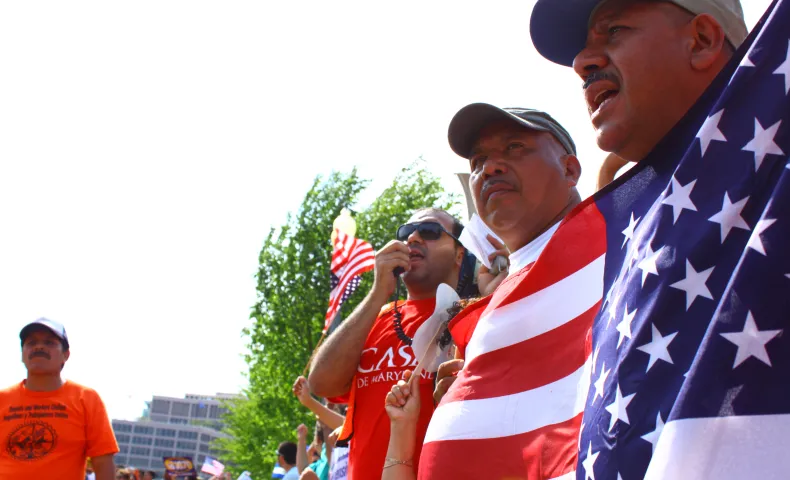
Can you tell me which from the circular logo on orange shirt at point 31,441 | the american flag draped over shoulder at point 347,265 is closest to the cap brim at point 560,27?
the circular logo on orange shirt at point 31,441

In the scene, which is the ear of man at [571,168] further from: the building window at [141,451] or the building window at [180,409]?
the building window at [180,409]

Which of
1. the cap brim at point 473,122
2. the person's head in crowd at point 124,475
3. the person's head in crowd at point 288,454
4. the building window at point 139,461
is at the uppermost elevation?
the cap brim at point 473,122

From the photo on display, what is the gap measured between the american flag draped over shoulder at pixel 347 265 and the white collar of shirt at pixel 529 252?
5.23m

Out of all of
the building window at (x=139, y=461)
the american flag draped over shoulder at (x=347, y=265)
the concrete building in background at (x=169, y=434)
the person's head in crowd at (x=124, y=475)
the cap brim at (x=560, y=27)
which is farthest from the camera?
the building window at (x=139, y=461)

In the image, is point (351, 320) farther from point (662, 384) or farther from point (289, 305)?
point (289, 305)

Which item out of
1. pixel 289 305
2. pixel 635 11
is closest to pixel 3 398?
pixel 635 11

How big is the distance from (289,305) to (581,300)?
22408 mm

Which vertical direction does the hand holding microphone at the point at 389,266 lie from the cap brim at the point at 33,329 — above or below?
above

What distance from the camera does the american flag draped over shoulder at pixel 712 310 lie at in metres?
0.98

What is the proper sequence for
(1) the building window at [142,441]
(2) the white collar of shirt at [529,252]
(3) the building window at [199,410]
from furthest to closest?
(3) the building window at [199,410], (1) the building window at [142,441], (2) the white collar of shirt at [529,252]

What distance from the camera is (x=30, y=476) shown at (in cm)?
515

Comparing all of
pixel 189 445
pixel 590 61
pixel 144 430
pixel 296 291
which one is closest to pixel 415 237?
pixel 590 61

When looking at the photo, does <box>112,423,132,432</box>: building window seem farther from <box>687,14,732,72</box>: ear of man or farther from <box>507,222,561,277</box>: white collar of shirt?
<box>687,14,732,72</box>: ear of man

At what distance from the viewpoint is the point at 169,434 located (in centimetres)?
14912
